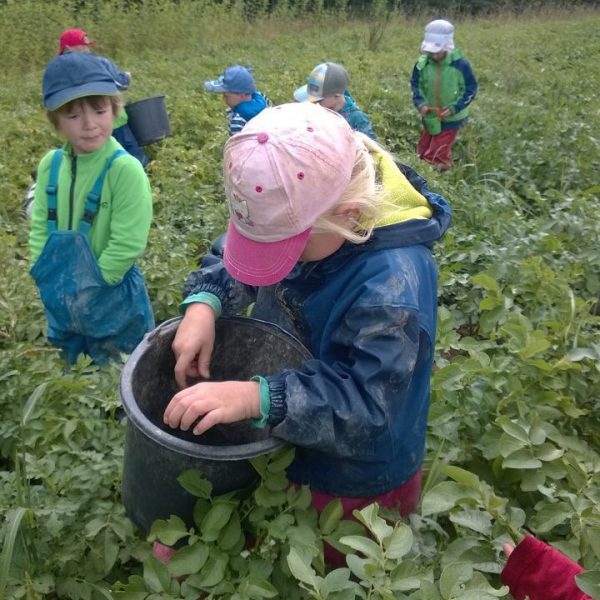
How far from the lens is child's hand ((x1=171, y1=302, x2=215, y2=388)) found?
1.66 metres

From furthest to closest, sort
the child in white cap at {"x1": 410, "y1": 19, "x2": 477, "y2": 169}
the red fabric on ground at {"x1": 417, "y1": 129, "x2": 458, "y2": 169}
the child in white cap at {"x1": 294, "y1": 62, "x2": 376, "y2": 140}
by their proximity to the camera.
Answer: the red fabric on ground at {"x1": 417, "y1": 129, "x2": 458, "y2": 169}, the child in white cap at {"x1": 410, "y1": 19, "x2": 477, "y2": 169}, the child in white cap at {"x1": 294, "y1": 62, "x2": 376, "y2": 140}

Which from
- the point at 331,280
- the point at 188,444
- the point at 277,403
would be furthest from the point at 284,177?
the point at 188,444

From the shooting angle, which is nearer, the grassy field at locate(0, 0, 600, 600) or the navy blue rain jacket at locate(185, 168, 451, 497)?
A: the navy blue rain jacket at locate(185, 168, 451, 497)

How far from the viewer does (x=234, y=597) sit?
56.7 inches

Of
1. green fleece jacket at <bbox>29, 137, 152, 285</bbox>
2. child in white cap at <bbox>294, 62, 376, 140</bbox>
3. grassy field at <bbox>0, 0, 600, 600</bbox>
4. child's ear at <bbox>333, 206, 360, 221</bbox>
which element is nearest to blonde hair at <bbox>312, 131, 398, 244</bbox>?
child's ear at <bbox>333, 206, 360, 221</bbox>

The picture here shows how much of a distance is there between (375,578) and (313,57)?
40.7ft

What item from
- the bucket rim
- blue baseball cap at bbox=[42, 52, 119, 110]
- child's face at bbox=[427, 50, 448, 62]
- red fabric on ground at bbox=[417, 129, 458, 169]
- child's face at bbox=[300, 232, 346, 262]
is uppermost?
blue baseball cap at bbox=[42, 52, 119, 110]

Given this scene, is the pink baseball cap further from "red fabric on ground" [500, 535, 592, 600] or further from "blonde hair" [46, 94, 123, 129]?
"blonde hair" [46, 94, 123, 129]

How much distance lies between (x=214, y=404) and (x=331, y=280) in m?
0.41

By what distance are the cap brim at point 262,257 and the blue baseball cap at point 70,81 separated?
1.35 m

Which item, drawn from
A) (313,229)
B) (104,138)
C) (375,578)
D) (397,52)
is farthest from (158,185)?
(397,52)

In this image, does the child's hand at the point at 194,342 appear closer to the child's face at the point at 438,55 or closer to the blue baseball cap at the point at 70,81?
the blue baseball cap at the point at 70,81

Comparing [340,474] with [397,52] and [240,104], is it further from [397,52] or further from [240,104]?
[397,52]

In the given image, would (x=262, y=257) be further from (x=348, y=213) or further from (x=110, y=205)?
(x=110, y=205)
